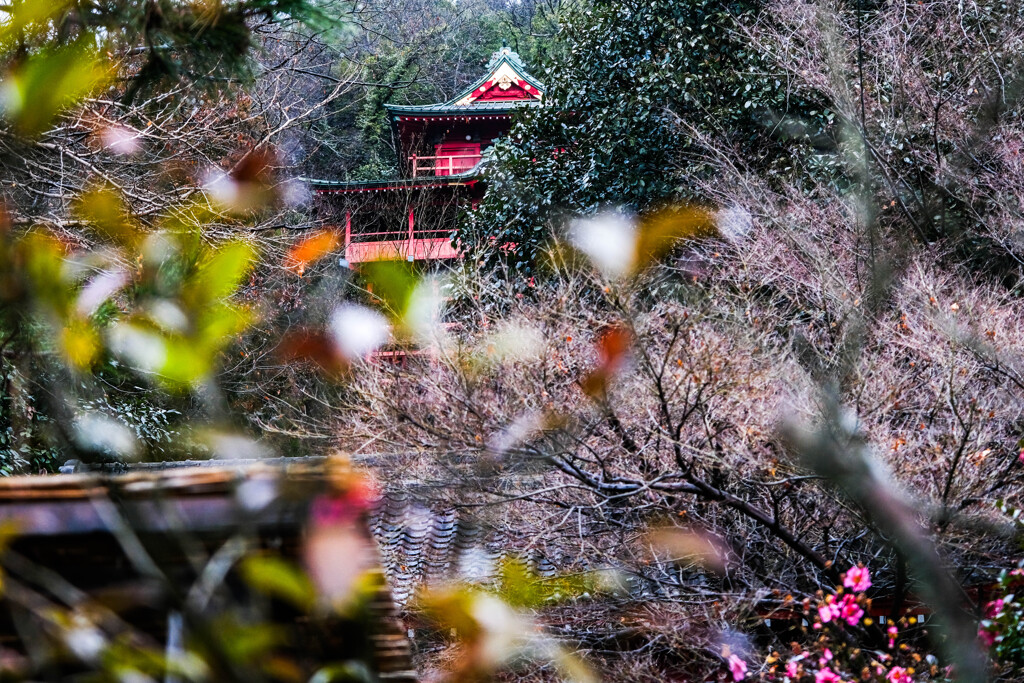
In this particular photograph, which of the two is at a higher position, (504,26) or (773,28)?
(504,26)

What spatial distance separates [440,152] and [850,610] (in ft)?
31.8

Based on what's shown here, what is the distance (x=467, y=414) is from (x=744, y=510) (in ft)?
4.47

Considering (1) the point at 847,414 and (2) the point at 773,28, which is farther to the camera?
(2) the point at 773,28

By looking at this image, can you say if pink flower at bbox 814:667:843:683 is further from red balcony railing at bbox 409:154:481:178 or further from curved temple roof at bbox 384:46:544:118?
red balcony railing at bbox 409:154:481:178

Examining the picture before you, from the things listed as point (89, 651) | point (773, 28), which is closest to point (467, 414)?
point (773, 28)

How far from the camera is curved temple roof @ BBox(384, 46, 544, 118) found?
11.2 meters

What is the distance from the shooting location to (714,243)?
205 inches

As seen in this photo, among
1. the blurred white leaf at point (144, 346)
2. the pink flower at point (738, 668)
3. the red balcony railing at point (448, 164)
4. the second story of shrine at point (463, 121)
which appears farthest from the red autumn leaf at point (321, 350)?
the red balcony railing at point (448, 164)

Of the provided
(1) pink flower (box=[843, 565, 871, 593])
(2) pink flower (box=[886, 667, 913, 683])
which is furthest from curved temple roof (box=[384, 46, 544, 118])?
(2) pink flower (box=[886, 667, 913, 683])

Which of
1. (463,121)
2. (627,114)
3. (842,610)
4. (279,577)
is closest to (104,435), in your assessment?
(279,577)

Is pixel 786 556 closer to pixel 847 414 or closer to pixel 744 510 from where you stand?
pixel 744 510

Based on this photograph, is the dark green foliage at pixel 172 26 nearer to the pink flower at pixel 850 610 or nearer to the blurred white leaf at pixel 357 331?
the blurred white leaf at pixel 357 331

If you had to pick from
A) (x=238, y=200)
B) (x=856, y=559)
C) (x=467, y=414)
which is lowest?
(x=238, y=200)

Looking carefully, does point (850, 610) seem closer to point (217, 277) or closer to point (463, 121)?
point (217, 277)
